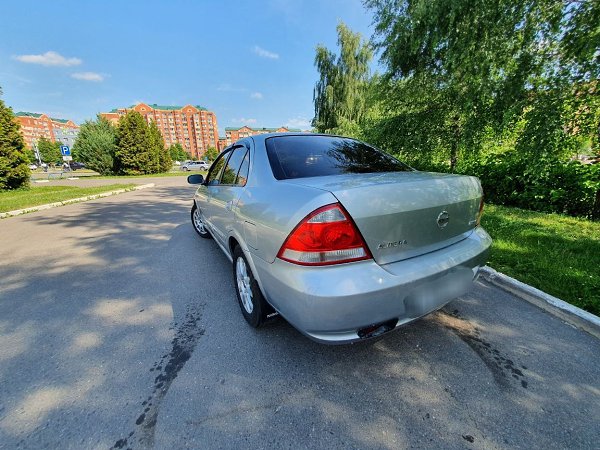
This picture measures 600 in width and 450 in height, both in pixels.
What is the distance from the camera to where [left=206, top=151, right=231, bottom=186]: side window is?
3.52 meters

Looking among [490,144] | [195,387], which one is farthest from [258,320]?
[490,144]

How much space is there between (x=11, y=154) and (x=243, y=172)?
673 inches

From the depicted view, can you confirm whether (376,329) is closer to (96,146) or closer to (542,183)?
(542,183)

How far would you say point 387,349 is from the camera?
6.89ft

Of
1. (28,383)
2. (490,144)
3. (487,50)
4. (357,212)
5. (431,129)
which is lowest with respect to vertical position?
(28,383)

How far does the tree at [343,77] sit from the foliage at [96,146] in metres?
20.4

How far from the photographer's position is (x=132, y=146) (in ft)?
84.1

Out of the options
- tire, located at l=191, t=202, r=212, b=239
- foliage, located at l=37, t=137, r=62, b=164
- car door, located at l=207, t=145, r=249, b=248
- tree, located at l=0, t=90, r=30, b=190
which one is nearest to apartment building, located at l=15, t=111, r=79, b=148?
foliage, located at l=37, t=137, r=62, b=164

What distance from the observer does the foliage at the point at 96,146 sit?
2562 centimetres

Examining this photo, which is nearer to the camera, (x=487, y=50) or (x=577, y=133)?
(x=577, y=133)

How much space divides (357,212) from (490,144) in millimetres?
6025

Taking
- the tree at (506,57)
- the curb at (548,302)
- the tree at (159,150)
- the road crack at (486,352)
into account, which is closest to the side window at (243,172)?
the road crack at (486,352)

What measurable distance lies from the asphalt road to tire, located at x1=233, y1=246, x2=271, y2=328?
0.15 meters

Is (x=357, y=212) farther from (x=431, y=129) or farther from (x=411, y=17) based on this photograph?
(x=431, y=129)
